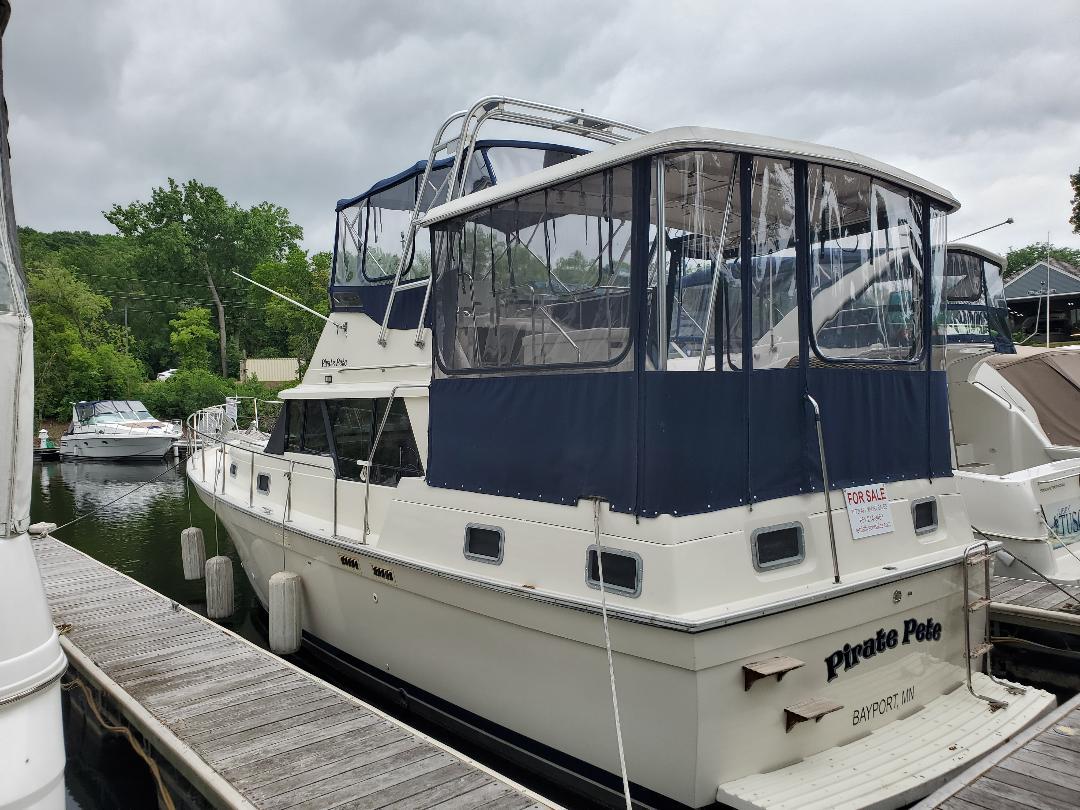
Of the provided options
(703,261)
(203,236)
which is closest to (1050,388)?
(703,261)

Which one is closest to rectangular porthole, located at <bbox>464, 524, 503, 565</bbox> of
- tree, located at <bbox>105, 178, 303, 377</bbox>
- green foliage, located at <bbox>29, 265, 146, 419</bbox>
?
green foliage, located at <bbox>29, 265, 146, 419</bbox>

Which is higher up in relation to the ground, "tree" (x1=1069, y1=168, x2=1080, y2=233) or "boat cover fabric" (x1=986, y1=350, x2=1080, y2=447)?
"tree" (x1=1069, y1=168, x2=1080, y2=233)

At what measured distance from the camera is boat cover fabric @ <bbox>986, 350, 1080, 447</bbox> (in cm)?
975

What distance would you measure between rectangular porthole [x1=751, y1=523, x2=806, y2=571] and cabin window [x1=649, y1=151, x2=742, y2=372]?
91 centimetres

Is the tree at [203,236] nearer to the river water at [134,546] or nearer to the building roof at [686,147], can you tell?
the river water at [134,546]

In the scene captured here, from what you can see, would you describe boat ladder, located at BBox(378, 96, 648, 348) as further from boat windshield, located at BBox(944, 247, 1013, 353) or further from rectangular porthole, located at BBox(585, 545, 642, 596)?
boat windshield, located at BBox(944, 247, 1013, 353)

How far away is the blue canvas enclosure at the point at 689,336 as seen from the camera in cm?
388

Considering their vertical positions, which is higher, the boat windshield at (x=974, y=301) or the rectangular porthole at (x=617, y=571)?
the boat windshield at (x=974, y=301)

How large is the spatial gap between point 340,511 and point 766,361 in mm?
3816

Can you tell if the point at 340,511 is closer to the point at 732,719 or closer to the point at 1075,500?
the point at 732,719

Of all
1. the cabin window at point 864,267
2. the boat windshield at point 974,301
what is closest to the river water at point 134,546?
the cabin window at point 864,267

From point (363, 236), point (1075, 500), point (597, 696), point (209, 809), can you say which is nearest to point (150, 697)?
point (209, 809)

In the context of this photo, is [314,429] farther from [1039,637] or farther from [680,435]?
[1039,637]

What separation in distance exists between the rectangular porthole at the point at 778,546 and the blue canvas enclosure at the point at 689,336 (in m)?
0.20
